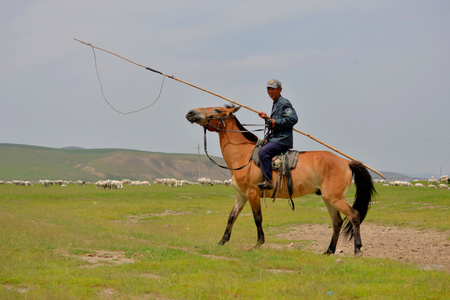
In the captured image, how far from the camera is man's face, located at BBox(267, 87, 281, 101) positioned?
1292 cm

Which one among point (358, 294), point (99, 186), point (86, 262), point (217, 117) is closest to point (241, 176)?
point (217, 117)

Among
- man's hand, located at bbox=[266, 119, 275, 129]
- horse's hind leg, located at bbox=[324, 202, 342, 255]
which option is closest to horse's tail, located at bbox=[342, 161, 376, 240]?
horse's hind leg, located at bbox=[324, 202, 342, 255]

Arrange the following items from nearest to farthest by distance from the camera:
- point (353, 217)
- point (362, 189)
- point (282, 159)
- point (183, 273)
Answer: point (183, 273) → point (353, 217) → point (282, 159) → point (362, 189)

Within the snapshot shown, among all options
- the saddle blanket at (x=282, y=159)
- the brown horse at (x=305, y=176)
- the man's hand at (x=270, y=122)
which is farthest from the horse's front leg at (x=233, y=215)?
the man's hand at (x=270, y=122)

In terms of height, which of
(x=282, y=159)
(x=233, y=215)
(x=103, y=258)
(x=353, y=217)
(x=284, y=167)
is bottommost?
(x=103, y=258)

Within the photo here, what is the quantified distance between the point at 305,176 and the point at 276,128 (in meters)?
1.41

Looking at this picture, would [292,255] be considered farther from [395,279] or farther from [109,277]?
[109,277]

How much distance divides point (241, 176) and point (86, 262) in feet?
15.1

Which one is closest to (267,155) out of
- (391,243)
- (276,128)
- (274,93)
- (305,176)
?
(276,128)

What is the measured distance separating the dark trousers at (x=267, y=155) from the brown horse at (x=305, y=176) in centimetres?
25

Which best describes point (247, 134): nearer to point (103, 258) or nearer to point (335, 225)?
point (335, 225)

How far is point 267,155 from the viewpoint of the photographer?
12773 millimetres

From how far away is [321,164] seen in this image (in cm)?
1265

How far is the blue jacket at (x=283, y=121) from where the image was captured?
12711 millimetres
